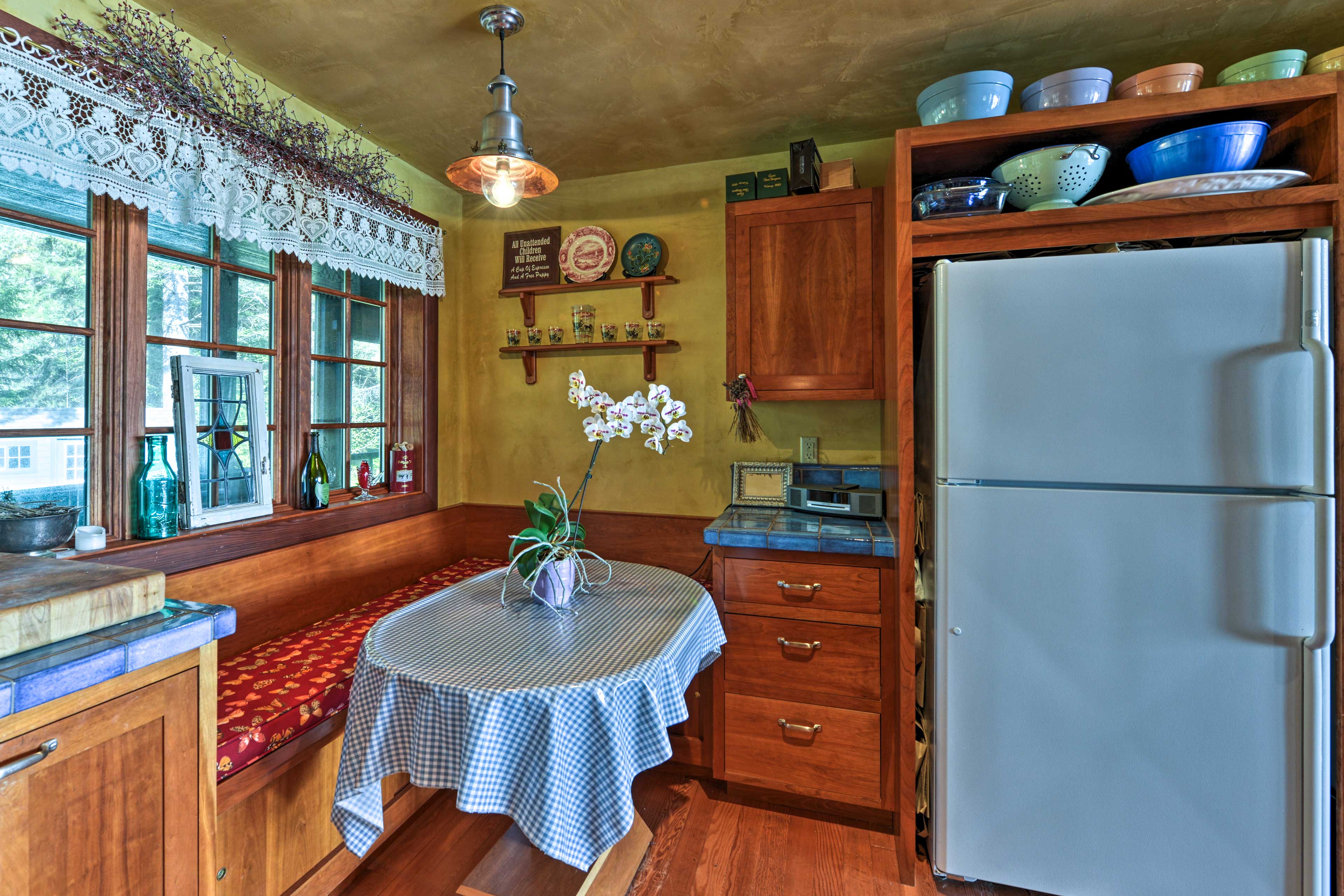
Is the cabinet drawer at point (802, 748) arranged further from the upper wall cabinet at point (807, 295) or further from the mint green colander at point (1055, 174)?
the mint green colander at point (1055, 174)

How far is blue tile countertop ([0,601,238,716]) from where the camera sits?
796mm

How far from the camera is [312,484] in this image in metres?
2.16

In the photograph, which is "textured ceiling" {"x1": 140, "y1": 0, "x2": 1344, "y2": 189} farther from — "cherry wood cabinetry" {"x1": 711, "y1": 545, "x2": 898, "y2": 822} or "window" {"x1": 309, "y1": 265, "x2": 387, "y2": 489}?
"cherry wood cabinetry" {"x1": 711, "y1": 545, "x2": 898, "y2": 822}

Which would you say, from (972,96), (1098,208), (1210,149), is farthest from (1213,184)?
(972,96)

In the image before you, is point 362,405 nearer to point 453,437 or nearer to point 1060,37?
point 453,437

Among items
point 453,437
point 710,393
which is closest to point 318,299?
point 453,437

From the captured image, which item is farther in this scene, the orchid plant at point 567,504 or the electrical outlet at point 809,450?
the electrical outlet at point 809,450

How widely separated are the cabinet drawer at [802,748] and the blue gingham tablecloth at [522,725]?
28.1 inches

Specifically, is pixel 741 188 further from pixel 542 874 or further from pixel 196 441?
pixel 542 874

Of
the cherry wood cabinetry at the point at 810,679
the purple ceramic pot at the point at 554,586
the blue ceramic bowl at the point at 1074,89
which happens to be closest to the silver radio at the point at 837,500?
the cherry wood cabinetry at the point at 810,679

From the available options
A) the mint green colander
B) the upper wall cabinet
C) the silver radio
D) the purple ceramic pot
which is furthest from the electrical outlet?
the purple ceramic pot

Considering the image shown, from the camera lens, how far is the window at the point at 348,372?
2.30m

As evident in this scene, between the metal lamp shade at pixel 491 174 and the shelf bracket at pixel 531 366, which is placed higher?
the metal lamp shade at pixel 491 174

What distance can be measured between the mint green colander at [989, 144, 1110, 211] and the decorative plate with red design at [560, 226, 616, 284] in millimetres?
1554
